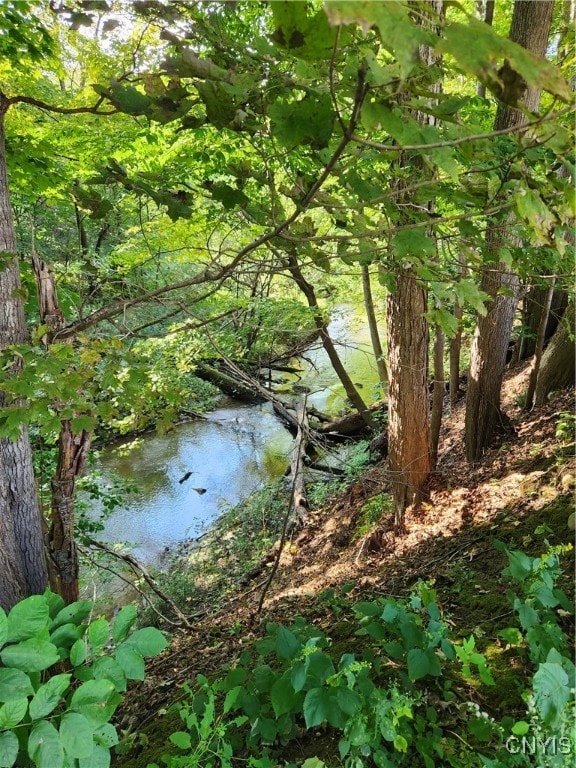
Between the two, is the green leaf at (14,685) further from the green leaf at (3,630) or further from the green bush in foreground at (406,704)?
the green bush in foreground at (406,704)

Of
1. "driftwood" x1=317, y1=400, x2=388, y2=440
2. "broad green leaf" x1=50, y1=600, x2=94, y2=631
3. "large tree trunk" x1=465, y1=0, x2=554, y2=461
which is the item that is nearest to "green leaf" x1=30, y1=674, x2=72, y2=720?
"broad green leaf" x1=50, y1=600, x2=94, y2=631

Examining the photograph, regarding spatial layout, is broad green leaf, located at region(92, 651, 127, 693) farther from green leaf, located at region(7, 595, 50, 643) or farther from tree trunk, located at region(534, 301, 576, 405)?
tree trunk, located at region(534, 301, 576, 405)

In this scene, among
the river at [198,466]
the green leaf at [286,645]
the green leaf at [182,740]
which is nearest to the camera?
the green leaf at [182,740]

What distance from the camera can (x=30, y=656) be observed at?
1093mm

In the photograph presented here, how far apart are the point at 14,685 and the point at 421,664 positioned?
1145mm

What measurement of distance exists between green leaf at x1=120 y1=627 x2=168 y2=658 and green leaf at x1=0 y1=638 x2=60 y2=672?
206mm

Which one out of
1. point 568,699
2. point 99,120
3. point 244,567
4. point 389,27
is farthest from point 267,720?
point 99,120

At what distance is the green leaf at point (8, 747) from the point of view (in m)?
0.98

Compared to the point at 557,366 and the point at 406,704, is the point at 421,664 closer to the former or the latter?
the point at 406,704

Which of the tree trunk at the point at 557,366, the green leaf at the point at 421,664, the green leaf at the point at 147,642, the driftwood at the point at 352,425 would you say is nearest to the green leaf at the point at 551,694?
the green leaf at the point at 421,664

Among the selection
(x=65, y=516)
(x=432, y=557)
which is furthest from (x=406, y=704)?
(x=65, y=516)

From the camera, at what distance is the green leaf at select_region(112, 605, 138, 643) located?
1.26 meters

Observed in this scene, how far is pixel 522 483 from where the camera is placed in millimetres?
3268

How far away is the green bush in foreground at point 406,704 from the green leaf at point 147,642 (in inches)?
15.4
